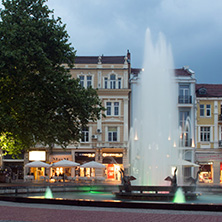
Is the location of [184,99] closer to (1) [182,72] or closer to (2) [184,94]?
(2) [184,94]

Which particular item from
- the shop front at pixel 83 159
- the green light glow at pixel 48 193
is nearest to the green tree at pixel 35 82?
the green light glow at pixel 48 193

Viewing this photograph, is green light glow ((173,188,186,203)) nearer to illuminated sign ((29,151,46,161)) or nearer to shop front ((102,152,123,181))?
shop front ((102,152,123,181))

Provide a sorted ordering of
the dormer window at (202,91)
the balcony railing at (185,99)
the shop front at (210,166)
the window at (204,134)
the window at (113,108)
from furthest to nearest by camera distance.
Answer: the dormer window at (202,91)
the window at (204,134)
the window at (113,108)
the balcony railing at (185,99)
the shop front at (210,166)

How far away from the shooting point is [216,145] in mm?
53375

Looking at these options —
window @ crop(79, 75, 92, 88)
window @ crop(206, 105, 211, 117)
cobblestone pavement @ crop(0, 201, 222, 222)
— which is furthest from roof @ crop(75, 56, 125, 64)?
cobblestone pavement @ crop(0, 201, 222, 222)

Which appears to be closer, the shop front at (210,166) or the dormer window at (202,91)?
the shop front at (210,166)

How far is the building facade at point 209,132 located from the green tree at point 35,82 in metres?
28.9

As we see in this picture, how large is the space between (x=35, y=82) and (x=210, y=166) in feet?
106

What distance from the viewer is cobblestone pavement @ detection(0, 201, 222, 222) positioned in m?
12.3

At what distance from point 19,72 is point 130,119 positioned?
2965 centimetres

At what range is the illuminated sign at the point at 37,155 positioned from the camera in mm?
51750

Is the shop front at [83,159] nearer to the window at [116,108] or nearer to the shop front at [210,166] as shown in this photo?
the window at [116,108]

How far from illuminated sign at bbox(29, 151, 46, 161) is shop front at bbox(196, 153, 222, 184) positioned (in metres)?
18.5

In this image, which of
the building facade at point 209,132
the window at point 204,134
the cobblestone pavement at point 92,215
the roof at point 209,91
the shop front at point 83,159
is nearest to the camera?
the cobblestone pavement at point 92,215
